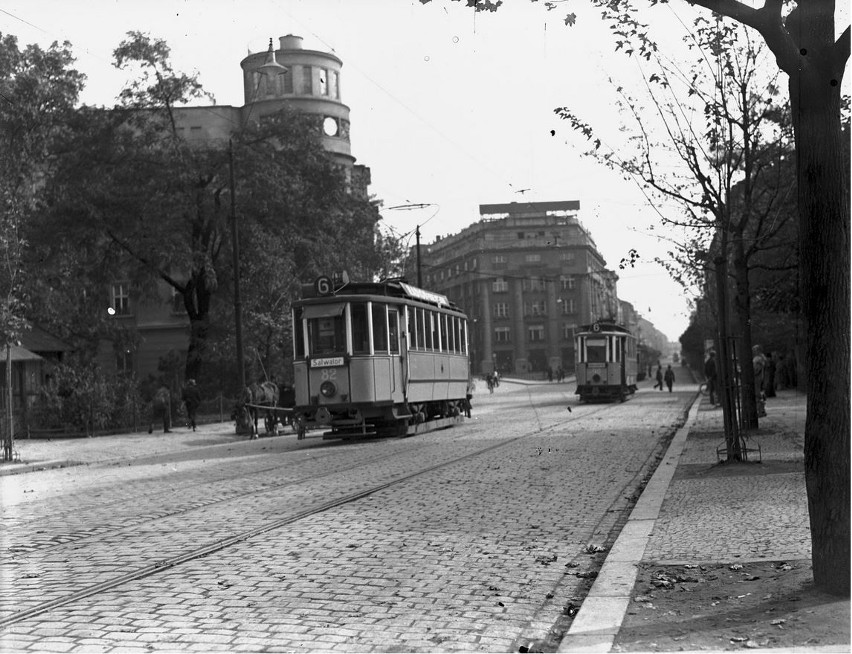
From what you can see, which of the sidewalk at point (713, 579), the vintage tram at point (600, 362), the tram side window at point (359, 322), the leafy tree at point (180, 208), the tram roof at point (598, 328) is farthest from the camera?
the tram roof at point (598, 328)

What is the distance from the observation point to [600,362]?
141 feet

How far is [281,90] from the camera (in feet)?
124

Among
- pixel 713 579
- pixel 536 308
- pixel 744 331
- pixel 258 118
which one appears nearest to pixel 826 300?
pixel 713 579

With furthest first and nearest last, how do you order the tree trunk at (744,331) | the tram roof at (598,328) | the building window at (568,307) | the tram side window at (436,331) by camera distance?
the building window at (568,307)
the tram roof at (598,328)
the tram side window at (436,331)
the tree trunk at (744,331)

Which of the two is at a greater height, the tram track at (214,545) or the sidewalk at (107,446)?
the tram track at (214,545)

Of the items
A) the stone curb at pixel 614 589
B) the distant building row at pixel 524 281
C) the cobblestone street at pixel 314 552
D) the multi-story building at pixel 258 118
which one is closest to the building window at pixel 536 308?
the distant building row at pixel 524 281

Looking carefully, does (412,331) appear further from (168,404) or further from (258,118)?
(258,118)

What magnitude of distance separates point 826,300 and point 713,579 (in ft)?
6.41

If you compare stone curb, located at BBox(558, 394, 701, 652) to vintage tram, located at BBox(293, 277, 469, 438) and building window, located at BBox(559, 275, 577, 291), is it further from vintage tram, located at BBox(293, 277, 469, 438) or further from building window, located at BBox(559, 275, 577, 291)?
building window, located at BBox(559, 275, 577, 291)

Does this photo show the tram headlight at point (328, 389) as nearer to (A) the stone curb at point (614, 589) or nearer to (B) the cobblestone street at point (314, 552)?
(B) the cobblestone street at point (314, 552)

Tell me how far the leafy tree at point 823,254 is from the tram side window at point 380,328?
53.2 feet

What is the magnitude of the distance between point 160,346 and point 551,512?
48.8 m

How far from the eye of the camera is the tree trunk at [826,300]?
231 inches

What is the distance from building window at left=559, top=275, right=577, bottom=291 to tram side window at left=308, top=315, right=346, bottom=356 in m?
60.8
